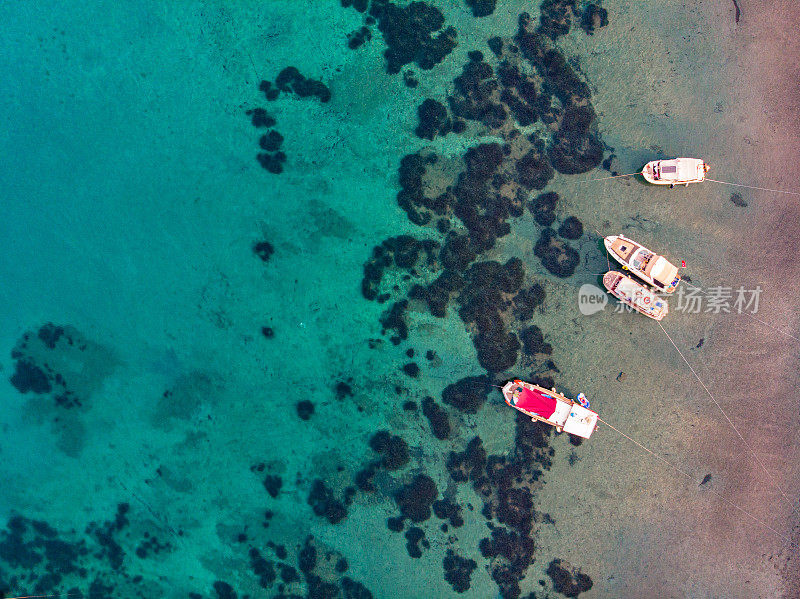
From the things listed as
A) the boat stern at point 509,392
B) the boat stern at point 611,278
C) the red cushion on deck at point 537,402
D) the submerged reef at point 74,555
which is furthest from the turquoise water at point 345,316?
the red cushion on deck at point 537,402

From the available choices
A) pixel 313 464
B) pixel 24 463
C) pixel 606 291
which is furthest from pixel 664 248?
pixel 24 463

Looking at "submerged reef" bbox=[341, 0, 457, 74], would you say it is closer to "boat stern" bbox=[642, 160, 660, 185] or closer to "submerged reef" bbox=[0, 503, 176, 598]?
"boat stern" bbox=[642, 160, 660, 185]

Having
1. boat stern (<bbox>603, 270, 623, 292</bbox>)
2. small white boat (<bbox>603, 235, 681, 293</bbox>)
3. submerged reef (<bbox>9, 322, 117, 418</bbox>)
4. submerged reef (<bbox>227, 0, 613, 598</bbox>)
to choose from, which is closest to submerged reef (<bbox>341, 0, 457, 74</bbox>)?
submerged reef (<bbox>227, 0, 613, 598</bbox>)

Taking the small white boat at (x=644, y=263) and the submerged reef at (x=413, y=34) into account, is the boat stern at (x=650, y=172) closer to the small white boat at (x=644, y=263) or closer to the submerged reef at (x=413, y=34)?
the small white boat at (x=644, y=263)

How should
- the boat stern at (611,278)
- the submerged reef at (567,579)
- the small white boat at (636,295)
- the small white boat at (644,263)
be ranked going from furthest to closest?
1. the submerged reef at (567,579)
2. the boat stern at (611,278)
3. the small white boat at (636,295)
4. the small white boat at (644,263)

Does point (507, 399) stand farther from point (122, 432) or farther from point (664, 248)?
point (122, 432)
